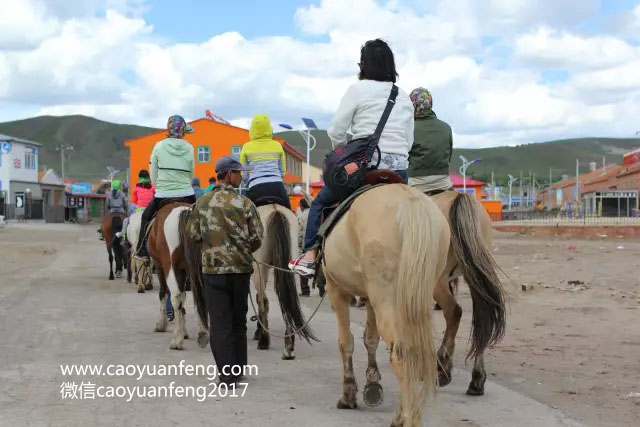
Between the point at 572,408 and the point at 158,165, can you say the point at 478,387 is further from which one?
the point at 158,165

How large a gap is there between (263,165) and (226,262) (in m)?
2.41

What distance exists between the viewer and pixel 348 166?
5852 millimetres

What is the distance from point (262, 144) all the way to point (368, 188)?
3642mm

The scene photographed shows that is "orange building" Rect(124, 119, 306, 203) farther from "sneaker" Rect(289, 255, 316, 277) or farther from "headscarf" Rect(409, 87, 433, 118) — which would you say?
"sneaker" Rect(289, 255, 316, 277)

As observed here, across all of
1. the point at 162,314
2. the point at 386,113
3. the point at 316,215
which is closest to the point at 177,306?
the point at 162,314

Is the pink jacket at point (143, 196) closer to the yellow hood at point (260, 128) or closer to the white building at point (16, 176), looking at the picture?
the yellow hood at point (260, 128)

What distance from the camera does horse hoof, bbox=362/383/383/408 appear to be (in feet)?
19.4

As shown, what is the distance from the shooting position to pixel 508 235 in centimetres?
3919

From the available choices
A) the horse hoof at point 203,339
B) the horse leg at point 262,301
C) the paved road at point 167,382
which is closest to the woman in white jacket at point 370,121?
the paved road at point 167,382

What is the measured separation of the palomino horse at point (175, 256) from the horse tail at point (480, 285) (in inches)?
130

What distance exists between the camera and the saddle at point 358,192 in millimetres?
5699

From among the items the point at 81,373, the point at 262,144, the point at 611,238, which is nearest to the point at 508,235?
the point at 611,238

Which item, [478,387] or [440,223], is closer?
[440,223]

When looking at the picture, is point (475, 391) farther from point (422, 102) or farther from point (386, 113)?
point (422, 102)
